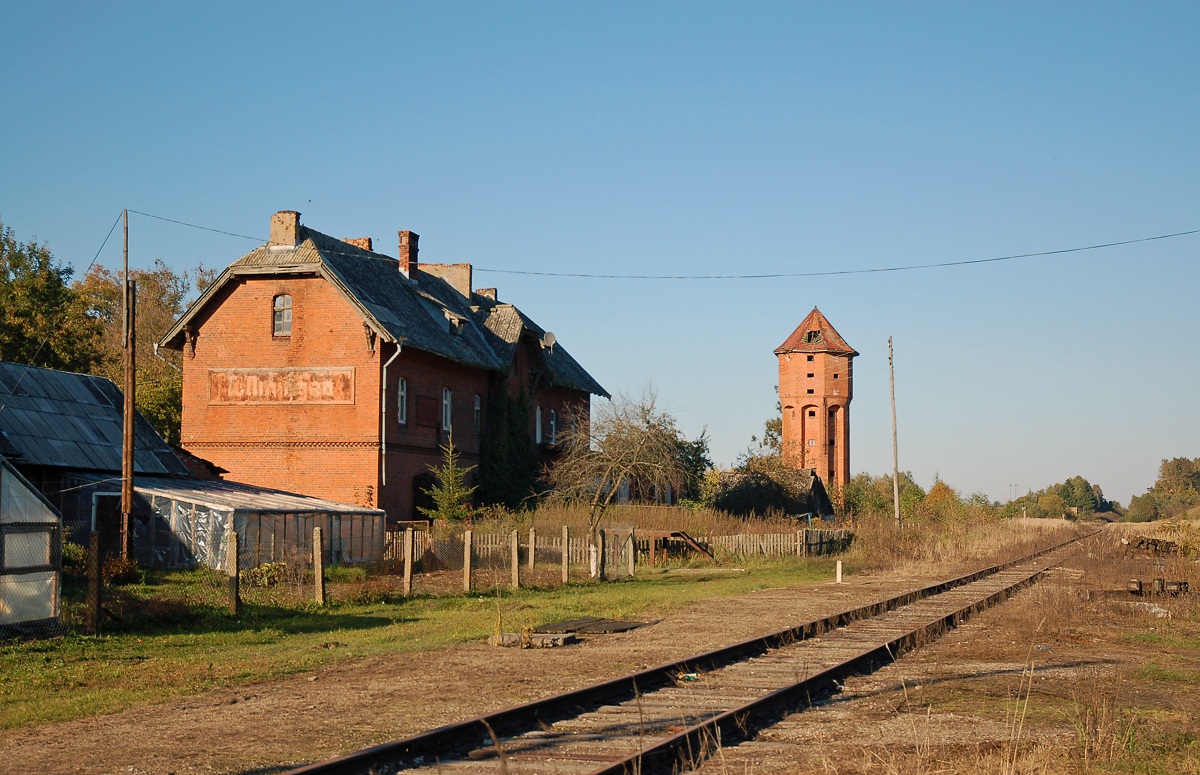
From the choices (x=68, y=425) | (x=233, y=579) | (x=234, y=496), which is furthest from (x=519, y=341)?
(x=233, y=579)

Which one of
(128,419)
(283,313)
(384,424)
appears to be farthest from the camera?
(283,313)

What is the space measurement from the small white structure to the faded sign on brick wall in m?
20.7

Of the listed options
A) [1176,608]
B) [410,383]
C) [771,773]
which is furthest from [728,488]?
[771,773]

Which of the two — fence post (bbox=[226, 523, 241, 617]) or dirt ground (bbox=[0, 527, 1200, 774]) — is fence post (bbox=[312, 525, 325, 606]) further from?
dirt ground (bbox=[0, 527, 1200, 774])

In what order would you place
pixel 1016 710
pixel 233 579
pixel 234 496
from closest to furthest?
pixel 1016 710
pixel 233 579
pixel 234 496

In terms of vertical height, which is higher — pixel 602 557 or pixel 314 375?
pixel 314 375

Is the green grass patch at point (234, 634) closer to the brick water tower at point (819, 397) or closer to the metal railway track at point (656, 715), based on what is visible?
the metal railway track at point (656, 715)

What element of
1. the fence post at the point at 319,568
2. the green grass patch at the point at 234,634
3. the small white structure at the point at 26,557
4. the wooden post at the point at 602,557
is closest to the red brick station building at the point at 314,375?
the wooden post at the point at 602,557

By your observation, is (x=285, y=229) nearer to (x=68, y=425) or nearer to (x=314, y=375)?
(x=314, y=375)

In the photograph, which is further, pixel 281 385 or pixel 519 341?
pixel 519 341

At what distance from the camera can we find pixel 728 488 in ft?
185

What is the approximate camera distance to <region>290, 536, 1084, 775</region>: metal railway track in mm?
7688

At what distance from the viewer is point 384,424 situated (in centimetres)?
3691

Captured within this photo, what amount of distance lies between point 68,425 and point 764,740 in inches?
1100
